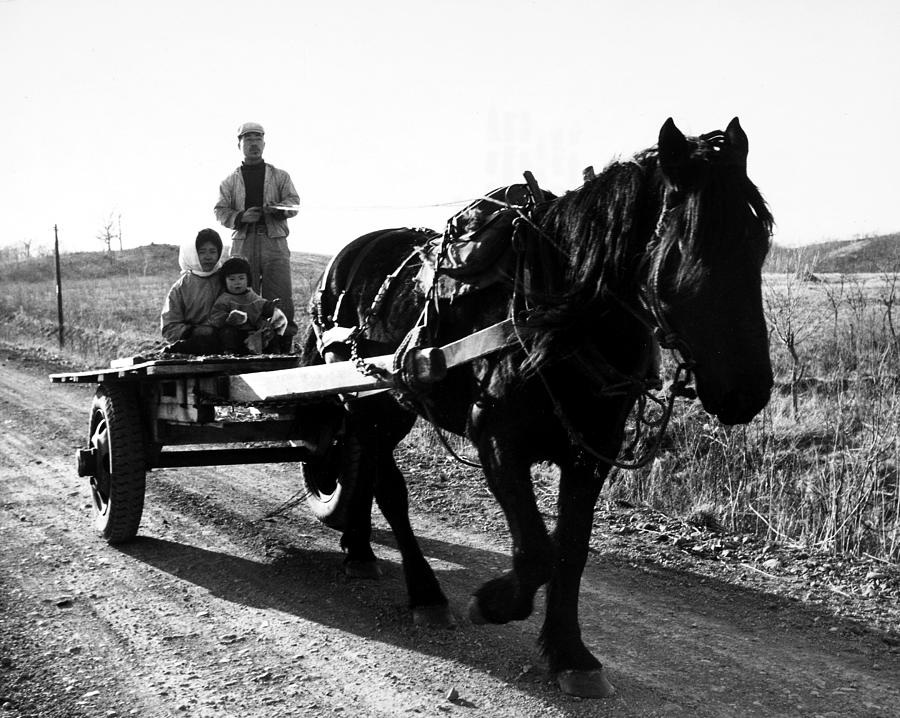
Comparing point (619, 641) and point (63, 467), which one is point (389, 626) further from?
point (63, 467)

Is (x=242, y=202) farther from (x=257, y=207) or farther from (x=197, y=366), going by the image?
(x=197, y=366)

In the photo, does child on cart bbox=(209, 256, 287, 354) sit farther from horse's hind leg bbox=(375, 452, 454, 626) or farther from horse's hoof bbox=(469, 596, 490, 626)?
horse's hoof bbox=(469, 596, 490, 626)

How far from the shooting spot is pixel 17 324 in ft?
80.7

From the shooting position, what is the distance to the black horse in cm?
306

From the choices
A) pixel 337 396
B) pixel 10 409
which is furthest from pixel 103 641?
pixel 10 409

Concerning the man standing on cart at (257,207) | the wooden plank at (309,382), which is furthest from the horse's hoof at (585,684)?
the man standing on cart at (257,207)

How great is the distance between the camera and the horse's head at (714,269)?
301 centimetres

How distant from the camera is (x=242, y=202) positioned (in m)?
7.23

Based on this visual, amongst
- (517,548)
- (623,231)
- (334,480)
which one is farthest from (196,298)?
(623,231)

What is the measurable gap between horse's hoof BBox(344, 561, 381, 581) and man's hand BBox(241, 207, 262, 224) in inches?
114

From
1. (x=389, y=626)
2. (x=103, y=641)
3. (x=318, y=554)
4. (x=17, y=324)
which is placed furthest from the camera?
(x=17, y=324)

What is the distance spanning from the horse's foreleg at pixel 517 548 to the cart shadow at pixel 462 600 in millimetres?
330

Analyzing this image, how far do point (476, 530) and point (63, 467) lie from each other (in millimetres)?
4125

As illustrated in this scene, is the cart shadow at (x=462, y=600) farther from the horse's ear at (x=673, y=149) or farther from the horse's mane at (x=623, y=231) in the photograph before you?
the horse's ear at (x=673, y=149)
